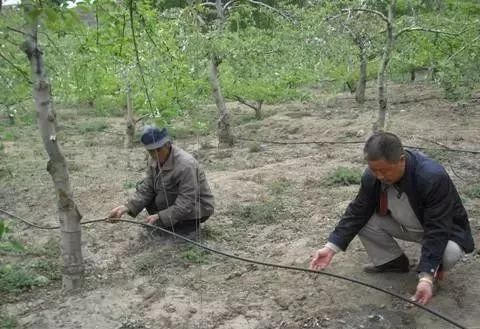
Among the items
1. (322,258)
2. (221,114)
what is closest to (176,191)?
(322,258)

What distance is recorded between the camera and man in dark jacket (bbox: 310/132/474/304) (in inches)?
118

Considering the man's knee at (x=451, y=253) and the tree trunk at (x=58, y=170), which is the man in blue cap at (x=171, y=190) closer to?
the tree trunk at (x=58, y=170)

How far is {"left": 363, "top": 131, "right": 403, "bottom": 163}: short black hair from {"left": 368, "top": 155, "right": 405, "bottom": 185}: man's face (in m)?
0.03

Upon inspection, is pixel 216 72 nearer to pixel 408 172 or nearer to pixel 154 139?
pixel 154 139

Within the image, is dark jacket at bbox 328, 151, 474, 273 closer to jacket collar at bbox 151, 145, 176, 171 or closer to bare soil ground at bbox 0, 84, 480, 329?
bare soil ground at bbox 0, 84, 480, 329

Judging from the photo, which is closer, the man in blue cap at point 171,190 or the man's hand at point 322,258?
the man's hand at point 322,258

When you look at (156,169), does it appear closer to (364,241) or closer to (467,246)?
(364,241)

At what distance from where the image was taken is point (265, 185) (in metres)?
6.65

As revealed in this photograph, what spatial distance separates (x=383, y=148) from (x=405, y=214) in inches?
24.4

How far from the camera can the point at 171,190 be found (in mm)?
4648

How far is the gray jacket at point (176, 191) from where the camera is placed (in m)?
4.48

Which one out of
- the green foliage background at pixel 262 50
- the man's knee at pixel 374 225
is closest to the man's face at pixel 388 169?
the man's knee at pixel 374 225

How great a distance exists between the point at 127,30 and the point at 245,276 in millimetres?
2361

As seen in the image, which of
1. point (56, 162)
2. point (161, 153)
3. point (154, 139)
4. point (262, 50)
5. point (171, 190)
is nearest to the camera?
point (56, 162)
